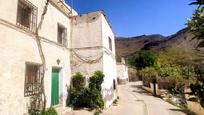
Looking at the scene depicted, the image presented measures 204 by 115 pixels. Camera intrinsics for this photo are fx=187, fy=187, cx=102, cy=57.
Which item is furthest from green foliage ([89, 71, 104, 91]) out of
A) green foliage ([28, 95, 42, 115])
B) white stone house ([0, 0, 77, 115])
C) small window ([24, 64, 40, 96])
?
green foliage ([28, 95, 42, 115])

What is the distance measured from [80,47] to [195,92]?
11186mm

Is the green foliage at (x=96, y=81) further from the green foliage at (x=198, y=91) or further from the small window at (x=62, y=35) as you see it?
the green foliage at (x=198, y=91)

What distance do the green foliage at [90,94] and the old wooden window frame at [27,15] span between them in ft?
16.3

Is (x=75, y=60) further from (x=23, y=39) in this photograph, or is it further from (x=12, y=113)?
(x=12, y=113)

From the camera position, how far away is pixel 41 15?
998cm

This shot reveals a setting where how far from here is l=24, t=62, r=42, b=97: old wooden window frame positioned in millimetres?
8734

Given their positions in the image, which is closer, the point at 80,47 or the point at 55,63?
the point at 55,63

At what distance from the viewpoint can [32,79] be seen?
9227 millimetres

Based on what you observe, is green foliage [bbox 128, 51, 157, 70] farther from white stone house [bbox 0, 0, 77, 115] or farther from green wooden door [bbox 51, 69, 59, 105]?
green wooden door [bbox 51, 69, 59, 105]

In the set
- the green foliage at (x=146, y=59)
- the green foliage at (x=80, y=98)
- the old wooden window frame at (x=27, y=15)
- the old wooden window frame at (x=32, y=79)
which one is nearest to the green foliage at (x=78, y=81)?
the green foliage at (x=80, y=98)

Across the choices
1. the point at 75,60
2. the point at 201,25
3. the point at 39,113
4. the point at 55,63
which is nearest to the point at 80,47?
the point at 75,60

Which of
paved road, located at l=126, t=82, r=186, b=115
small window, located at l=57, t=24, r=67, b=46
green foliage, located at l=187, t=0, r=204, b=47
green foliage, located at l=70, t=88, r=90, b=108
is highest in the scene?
small window, located at l=57, t=24, r=67, b=46

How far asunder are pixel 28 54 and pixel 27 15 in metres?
2.09

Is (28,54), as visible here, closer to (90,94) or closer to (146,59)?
(90,94)
